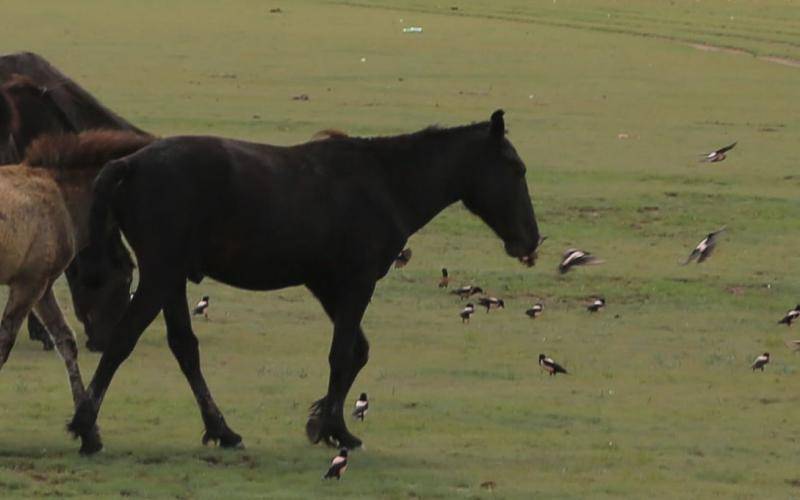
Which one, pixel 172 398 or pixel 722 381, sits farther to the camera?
pixel 722 381

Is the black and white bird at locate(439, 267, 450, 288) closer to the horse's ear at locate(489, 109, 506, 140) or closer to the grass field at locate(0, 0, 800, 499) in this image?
the grass field at locate(0, 0, 800, 499)

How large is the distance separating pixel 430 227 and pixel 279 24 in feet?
83.9

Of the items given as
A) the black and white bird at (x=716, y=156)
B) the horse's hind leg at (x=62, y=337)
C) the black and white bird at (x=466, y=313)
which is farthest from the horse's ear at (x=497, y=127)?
the black and white bird at (x=716, y=156)

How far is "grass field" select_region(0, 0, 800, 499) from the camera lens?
10.0m

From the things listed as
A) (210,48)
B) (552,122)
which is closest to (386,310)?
(552,122)

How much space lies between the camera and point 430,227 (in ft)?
63.8

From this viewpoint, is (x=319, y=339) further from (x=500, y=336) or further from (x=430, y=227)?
(x=430, y=227)

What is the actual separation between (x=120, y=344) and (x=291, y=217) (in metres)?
1.09

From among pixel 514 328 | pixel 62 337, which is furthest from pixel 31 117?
pixel 514 328

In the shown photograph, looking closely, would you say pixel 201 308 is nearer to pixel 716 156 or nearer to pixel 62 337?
pixel 62 337

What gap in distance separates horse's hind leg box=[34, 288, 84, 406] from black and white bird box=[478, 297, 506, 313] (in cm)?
553

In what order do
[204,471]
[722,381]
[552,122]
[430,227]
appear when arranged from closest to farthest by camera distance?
[204,471] → [722,381] → [430,227] → [552,122]

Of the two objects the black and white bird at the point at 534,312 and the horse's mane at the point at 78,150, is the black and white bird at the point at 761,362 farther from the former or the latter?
the horse's mane at the point at 78,150

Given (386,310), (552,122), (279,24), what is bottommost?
(279,24)
